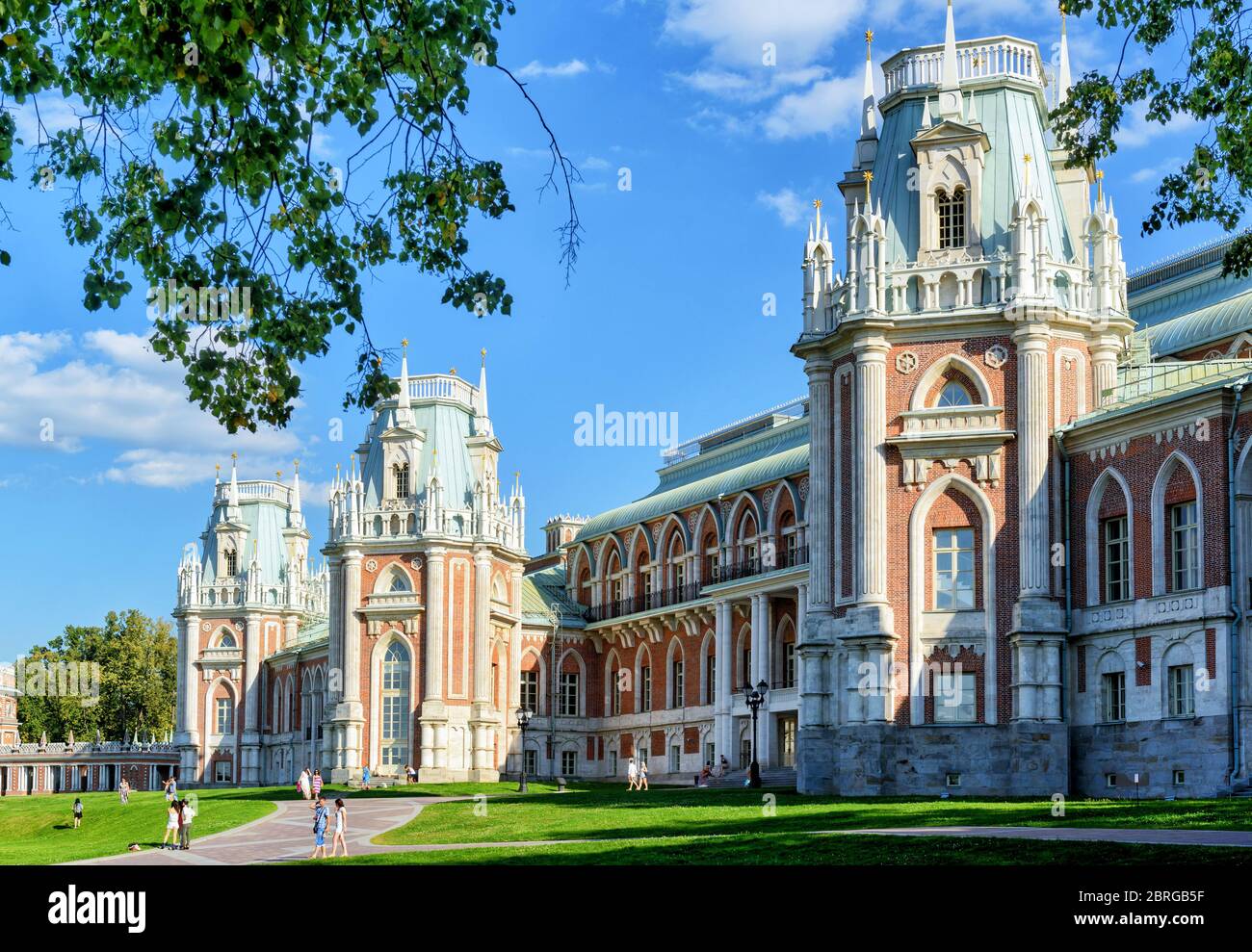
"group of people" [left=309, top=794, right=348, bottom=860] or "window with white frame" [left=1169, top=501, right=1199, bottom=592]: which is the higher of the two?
"window with white frame" [left=1169, top=501, right=1199, bottom=592]

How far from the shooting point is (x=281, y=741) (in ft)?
338

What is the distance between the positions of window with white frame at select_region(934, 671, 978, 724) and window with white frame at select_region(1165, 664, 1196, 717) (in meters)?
5.65

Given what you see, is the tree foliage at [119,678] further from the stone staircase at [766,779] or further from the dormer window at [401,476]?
the stone staircase at [766,779]

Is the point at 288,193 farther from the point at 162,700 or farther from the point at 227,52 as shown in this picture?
the point at 162,700

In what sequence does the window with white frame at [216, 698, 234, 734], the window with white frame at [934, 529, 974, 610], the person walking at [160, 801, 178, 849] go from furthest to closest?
1. the window with white frame at [216, 698, 234, 734]
2. the window with white frame at [934, 529, 974, 610]
3. the person walking at [160, 801, 178, 849]

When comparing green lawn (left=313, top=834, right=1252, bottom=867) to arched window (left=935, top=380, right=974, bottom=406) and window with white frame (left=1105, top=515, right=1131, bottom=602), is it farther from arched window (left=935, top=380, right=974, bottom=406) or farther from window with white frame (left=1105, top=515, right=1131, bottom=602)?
arched window (left=935, top=380, right=974, bottom=406)

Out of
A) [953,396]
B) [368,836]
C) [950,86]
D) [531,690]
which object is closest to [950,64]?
[950,86]

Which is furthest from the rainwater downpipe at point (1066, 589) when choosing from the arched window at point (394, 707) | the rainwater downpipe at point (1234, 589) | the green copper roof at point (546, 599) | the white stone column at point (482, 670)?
the green copper roof at point (546, 599)

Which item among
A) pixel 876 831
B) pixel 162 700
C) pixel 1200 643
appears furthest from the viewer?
pixel 162 700

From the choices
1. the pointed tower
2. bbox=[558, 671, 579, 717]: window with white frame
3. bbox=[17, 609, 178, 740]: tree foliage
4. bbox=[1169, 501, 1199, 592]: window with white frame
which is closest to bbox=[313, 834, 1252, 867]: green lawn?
bbox=[1169, 501, 1199, 592]: window with white frame

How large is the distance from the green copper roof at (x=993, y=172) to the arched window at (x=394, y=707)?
3887 cm

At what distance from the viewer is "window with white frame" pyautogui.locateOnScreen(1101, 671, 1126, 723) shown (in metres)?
42.9
